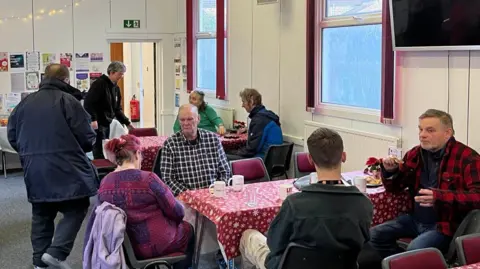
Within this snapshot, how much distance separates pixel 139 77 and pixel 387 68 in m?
8.73

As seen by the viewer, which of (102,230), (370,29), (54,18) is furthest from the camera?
(54,18)

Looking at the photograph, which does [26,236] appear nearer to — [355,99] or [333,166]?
[355,99]

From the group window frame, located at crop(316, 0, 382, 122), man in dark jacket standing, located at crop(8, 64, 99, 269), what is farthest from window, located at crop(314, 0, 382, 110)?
man in dark jacket standing, located at crop(8, 64, 99, 269)

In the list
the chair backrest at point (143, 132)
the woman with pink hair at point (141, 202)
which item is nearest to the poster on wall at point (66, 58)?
the chair backrest at point (143, 132)

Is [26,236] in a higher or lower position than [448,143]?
lower

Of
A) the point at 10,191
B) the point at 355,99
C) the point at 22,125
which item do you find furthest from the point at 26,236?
the point at 355,99

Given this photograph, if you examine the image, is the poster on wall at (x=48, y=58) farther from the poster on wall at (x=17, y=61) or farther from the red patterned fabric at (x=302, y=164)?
the red patterned fabric at (x=302, y=164)

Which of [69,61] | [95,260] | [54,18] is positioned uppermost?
[54,18]

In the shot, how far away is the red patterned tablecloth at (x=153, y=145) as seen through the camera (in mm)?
5754

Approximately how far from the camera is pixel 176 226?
3418 mm

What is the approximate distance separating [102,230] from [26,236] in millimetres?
2423

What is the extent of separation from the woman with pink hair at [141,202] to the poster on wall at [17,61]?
5.34 meters

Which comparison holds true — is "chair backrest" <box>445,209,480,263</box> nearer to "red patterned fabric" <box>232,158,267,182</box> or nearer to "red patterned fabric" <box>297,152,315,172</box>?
"red patterned fabric" <box>232,158,267,182</box>

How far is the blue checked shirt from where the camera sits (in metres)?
4.14
